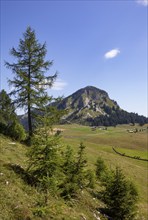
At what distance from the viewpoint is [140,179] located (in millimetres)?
38188

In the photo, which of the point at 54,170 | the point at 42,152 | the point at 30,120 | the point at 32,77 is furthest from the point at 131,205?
the point at 32,77

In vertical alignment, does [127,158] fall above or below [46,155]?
below

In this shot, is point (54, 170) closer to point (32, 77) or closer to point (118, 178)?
point (118, 178)

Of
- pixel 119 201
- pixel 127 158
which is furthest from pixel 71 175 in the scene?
pixel 127 158

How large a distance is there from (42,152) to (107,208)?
754 centimetres

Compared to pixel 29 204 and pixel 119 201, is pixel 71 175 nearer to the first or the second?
pixel 119 201

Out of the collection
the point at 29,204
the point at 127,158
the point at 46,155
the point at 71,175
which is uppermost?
the point at 46,155

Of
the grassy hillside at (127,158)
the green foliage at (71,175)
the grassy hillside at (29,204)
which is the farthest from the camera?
the grassy hillside at (127,158)

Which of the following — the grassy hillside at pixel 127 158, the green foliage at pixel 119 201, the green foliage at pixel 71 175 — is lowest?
the grassy hillside at pixel 127 158

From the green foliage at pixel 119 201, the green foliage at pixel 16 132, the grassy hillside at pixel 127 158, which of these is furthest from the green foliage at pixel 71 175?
the green foliage at pixel 16 132

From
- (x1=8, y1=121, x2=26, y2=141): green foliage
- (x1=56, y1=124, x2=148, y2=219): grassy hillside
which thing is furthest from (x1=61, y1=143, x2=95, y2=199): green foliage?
(x1=8, y1=121, x2=26, y2=141): green foliage

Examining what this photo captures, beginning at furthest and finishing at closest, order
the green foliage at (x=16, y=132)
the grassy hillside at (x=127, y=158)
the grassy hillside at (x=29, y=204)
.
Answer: the grassy hillside at (x=127, y=158)
the green foliage at (x=16, y=132)
the grassy hillside at (x=29, y=204)

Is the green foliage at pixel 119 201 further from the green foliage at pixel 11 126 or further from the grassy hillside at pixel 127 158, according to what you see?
the green foliage at pixel 11 126

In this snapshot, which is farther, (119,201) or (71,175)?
(71,175)
